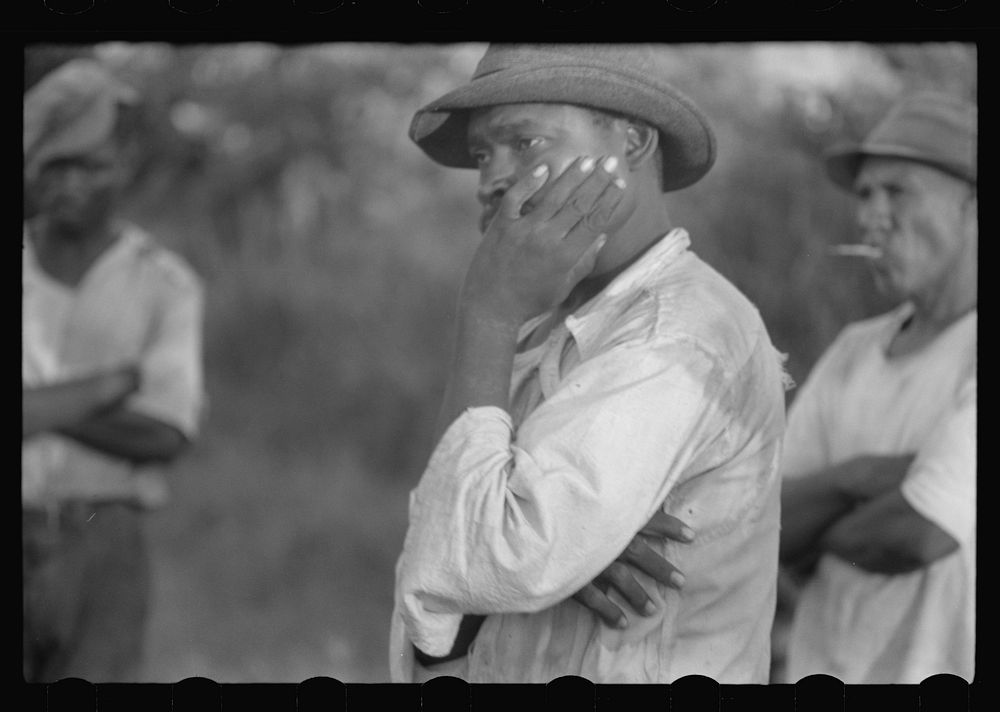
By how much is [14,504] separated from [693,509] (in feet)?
6.50

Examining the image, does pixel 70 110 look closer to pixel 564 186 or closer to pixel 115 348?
pixel 115 348

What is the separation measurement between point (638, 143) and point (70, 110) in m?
1.71

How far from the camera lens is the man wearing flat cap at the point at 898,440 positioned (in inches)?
146

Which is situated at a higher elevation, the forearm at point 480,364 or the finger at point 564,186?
the finger at point 564,186

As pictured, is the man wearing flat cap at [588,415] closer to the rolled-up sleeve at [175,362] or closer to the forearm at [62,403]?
the rolled-up sleeve at [175,362]

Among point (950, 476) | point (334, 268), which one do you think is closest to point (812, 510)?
point (950, 476)

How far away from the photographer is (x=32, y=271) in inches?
157

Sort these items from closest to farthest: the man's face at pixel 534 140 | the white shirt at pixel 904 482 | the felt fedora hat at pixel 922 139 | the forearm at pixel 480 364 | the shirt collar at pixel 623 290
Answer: the forearm at pixel 480 364 < the shirt collar at pixel 623 290 < the man's face at pixel 534 140 < the white shirt at pixel 904 482 < the felt fedora hat at pixel 922 139

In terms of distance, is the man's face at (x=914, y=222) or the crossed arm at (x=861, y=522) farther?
the man's face at (x=914, y=222)

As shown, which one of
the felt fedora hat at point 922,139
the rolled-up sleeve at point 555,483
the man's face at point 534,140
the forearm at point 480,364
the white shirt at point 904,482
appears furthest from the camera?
the felt fedora hat at point 922,139

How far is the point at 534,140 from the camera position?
3582 millimetres

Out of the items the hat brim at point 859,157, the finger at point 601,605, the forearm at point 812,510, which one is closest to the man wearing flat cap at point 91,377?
the finger at point 601,605

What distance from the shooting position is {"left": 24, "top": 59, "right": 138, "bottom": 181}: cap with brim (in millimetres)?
3955
